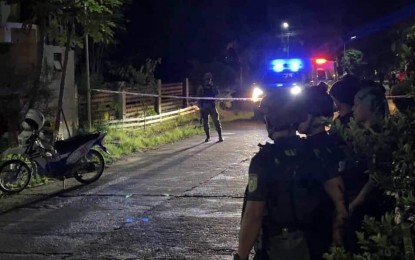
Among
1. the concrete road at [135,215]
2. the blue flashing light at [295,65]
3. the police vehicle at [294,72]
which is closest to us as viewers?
the concrete road at [135,215]

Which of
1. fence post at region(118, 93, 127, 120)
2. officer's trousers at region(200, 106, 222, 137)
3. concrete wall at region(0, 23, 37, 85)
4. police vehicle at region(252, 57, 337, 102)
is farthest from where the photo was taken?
police vehicle at region(252, 57, 337, 102)

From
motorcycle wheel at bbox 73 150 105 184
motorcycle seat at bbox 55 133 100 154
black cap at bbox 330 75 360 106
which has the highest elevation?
black cap at bbox 330 75 360 106

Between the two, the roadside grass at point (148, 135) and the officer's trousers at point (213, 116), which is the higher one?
the officer's trousers at point (213, 116)

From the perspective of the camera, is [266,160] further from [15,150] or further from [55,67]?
[55,67]

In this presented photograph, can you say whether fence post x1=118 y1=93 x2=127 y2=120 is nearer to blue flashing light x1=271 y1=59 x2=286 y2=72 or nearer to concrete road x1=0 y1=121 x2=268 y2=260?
blue flashing light x1=271 y1=59 x2=286 y2=72

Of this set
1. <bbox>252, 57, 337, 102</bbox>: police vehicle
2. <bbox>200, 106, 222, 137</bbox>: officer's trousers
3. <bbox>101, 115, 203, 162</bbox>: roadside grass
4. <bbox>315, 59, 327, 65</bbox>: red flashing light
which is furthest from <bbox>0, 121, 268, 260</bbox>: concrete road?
<bbox>315, 59, 327, 65</bbox>: red flashing light

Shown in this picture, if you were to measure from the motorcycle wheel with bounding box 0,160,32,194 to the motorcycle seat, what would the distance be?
629 millimetres

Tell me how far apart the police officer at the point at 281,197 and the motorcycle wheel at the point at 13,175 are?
269 inches

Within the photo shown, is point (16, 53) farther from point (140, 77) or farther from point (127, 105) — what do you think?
point (140, 77)

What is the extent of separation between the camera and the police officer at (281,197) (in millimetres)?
3119

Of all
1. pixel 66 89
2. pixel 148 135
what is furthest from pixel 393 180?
pixel 148 135

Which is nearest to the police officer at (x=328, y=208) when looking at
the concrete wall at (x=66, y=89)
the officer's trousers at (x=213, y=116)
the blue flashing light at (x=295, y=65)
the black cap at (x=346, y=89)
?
the black cap at (x=346, y=89)

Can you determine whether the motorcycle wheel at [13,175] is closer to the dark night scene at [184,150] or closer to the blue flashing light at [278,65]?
the dark night scene at [184,150]

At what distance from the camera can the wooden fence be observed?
56.4 ft
